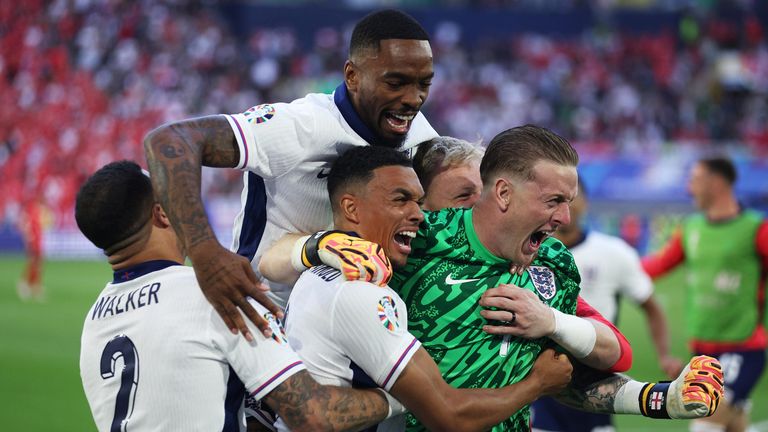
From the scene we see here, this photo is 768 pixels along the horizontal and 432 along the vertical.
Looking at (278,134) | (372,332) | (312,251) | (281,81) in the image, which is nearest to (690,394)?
(372,332)

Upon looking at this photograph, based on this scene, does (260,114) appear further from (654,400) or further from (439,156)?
(654,400)

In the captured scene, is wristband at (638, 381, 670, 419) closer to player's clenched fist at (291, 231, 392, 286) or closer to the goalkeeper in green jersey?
the goalkeeper in green jersey

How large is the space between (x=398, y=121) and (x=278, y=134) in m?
0.61

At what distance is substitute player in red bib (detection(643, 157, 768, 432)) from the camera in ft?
30.7

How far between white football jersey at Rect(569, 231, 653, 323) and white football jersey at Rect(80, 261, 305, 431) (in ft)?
16.8

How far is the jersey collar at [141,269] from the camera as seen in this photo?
141 inches

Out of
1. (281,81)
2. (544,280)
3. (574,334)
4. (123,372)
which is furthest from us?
(281,81)

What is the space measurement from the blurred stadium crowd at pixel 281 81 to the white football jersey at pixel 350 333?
26.0 metres

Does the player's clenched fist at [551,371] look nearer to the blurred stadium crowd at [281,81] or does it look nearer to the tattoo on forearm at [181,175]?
the tattoo on forearm at [181,175]

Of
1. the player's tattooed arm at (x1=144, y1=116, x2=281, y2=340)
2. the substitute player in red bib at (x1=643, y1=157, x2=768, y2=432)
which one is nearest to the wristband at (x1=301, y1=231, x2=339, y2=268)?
the player's tattooed arm at (x1=144, y1=116, x2=281, y2=340)

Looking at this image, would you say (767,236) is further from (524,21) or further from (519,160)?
(524,21)

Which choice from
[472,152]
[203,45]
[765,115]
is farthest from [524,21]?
[472,152]

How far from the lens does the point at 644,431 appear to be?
993 centimetres

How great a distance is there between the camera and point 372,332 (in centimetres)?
342
